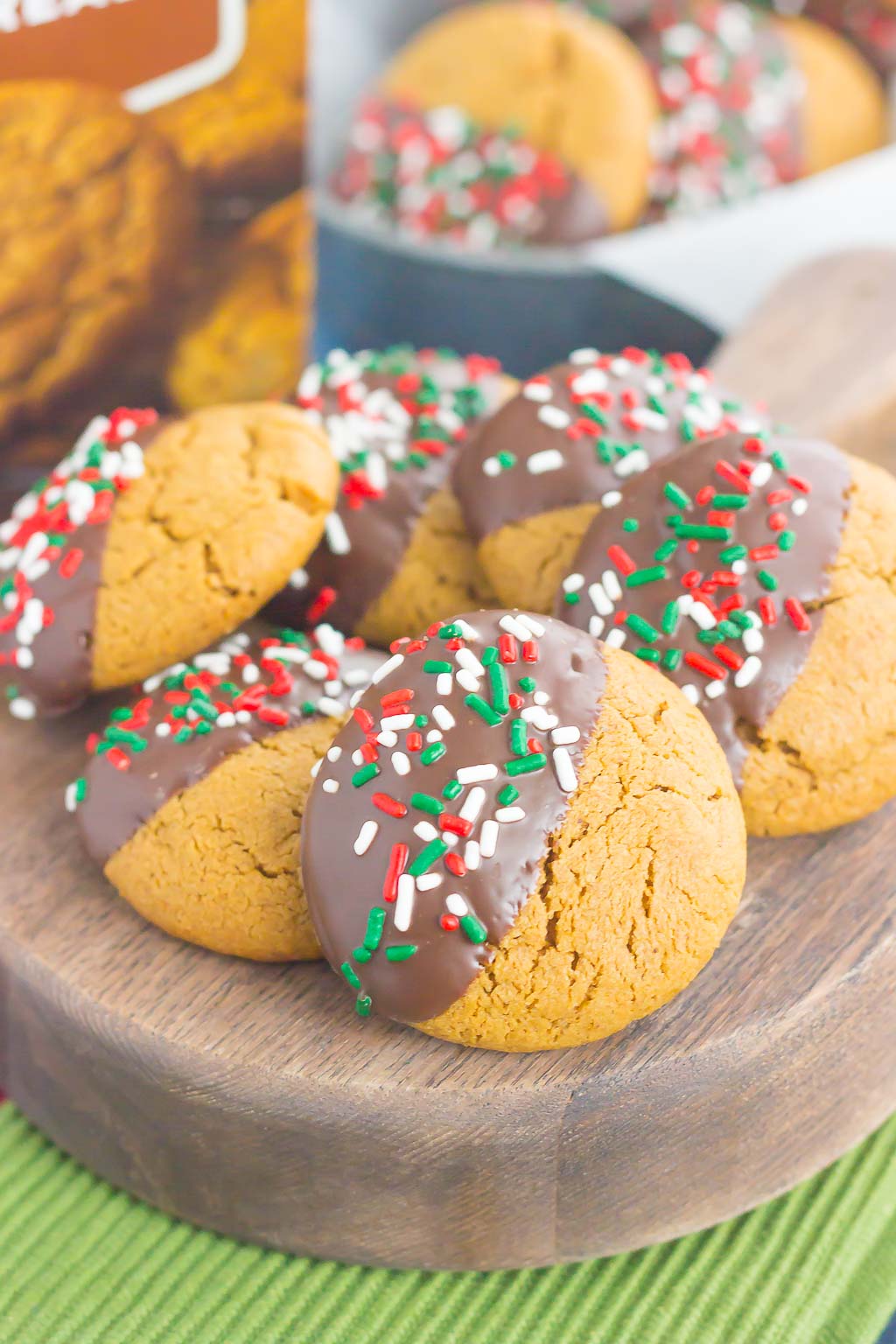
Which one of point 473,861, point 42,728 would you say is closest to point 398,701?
point 473,861

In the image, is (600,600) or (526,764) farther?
(600,600)

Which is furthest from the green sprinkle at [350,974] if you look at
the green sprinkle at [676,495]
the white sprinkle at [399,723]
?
the green sprinkle at [676,495]

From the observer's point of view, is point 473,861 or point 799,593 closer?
point 473,861

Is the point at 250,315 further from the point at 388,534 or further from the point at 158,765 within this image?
the point at 158,765

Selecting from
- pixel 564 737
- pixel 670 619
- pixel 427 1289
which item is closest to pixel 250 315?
pixel 670 619

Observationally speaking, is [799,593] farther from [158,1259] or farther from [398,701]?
[158,1259]

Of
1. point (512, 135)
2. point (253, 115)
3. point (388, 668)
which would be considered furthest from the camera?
point (512, 135)
